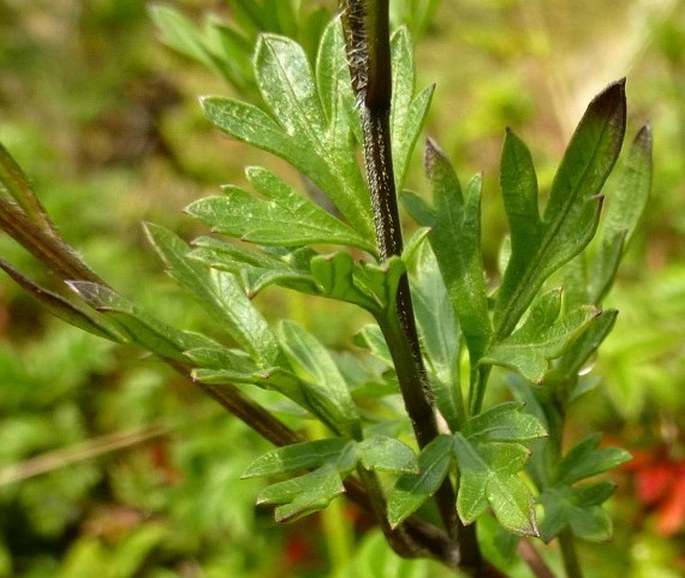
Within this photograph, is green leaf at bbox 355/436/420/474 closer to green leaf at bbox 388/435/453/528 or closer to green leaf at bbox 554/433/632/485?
green leaf at bbox 388/435/453/528

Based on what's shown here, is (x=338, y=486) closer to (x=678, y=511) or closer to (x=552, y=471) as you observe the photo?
(x=552, y=471)

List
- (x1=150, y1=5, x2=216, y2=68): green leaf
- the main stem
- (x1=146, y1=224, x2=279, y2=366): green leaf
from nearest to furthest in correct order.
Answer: the main stem, (x1=146, y1=224, x2=279, y2=366): green leaf, (x1=150, y1=5, x2=216, y2=68): green leaf

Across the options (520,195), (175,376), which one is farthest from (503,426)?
(175,376)

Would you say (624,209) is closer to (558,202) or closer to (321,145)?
(558,202)

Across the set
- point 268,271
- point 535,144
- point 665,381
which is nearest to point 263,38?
point 268,271

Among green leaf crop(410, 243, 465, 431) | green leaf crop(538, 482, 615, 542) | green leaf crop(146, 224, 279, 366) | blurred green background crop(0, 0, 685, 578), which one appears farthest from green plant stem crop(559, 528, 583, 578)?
blurred green background crop(0, 0, 685, 578)

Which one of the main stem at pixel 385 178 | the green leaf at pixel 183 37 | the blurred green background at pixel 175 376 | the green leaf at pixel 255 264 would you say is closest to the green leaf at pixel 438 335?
the main stem at pixel 385 178
